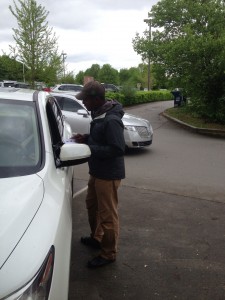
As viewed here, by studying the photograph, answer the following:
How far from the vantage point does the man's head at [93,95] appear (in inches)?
131

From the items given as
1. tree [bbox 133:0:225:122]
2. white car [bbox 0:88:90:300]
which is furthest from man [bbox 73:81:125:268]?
tree [bbox 133:0:225:122]

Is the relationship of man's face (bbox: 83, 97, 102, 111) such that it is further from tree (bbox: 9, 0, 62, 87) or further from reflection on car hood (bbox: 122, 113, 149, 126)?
tree (bbox: 9, 0, 62, 87)

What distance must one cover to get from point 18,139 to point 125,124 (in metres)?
6.89

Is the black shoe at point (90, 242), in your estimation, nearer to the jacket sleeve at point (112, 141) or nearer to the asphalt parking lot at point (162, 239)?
the asphalt parking lot at point (162, 239)

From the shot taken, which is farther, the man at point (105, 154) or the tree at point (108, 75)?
the tree at point (108, 75)

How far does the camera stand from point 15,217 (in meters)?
2.00

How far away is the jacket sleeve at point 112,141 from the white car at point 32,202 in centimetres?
38

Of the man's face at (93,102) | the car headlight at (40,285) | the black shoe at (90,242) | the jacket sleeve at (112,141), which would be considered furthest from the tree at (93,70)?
the car headlight at (40,285)

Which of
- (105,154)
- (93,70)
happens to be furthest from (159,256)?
(93,70)

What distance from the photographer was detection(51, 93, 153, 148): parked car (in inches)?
381

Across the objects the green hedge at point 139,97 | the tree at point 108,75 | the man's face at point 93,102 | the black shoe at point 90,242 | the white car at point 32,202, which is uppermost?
the tree at point 108,75

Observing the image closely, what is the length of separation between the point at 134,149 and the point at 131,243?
6.39 meters

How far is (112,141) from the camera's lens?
3213 millimetres

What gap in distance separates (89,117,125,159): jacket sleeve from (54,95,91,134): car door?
6.84 m
